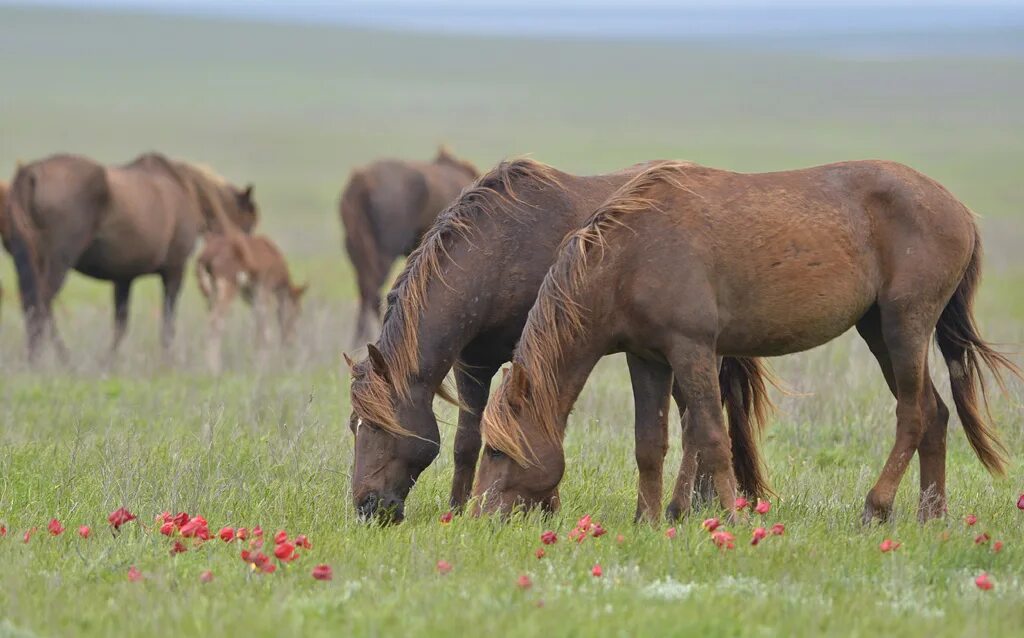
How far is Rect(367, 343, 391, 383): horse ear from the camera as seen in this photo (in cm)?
629

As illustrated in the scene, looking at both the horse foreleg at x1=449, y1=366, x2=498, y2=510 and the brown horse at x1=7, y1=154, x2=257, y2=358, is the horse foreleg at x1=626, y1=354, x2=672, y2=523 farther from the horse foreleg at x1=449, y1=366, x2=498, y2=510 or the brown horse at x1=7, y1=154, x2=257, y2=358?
→ the brown horse at x1=7, y1=154, x2=257, y2=358

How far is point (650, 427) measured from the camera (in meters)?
6.44

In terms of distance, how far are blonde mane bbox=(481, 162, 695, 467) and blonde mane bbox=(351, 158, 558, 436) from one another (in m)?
0.56

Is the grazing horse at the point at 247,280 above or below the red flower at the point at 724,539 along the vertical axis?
below

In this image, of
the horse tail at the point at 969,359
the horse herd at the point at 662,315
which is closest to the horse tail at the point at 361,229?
the horse herd at the point at 662,315

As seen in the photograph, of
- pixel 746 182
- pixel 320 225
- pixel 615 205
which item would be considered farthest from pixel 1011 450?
pixel 320 225

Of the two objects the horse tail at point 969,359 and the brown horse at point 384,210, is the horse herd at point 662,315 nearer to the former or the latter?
the horse tail at point 969,359

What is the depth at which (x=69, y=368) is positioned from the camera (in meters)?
11.4

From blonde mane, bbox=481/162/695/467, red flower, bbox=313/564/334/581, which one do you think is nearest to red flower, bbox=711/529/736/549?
blonde mane, bbox=481/162/695/467

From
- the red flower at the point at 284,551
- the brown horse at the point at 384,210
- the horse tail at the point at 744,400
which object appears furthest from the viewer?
the brown horse at the point at 384,210

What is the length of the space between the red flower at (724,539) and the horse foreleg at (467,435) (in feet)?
6.31

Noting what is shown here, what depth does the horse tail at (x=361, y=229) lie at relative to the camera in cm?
1561

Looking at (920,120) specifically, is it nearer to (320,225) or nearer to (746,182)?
(320,225)

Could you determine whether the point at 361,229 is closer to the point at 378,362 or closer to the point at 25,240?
the point at 25,240
